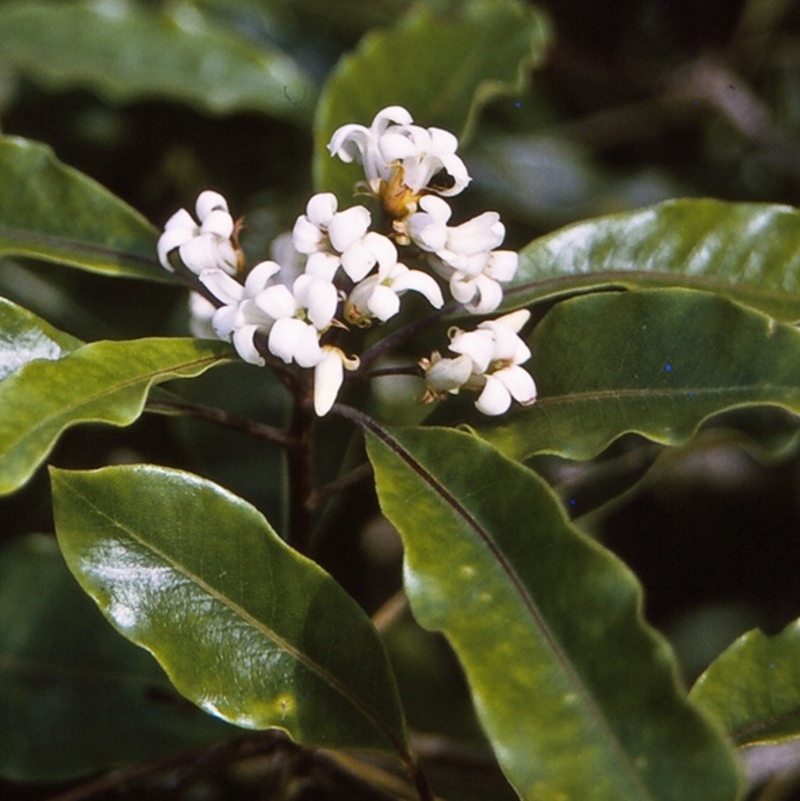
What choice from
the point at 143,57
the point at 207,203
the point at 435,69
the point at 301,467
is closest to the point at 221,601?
the point at 301,467

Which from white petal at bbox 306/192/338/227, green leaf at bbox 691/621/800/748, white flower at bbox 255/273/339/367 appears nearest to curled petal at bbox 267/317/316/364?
white flower at bbox 255/273/339/367

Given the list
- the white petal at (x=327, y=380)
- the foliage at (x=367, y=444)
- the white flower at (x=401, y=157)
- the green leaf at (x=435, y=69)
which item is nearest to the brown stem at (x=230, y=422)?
the foliage at (x=367, y=444)

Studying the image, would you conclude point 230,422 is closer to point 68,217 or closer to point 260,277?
point 260,277

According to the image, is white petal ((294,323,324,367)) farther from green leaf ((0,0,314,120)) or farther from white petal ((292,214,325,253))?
green leaf ((0,0,314,120))

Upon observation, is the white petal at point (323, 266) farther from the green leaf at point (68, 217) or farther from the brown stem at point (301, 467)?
the green leaf at point (68, 217)

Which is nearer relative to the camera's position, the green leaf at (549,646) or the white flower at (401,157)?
the green leaf at (549,646)

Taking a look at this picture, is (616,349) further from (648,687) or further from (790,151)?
(790,151)

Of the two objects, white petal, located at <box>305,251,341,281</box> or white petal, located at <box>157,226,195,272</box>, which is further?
white petal, located at <box>157,226,195,272</box>

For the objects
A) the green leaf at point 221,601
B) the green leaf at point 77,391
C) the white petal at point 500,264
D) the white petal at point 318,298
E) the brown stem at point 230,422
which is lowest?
the green leaf at point 221,601
